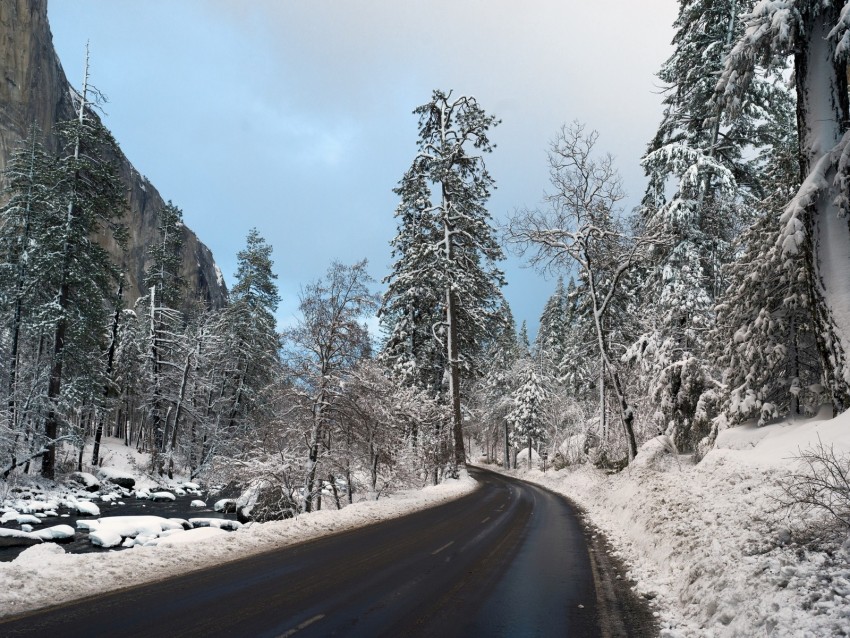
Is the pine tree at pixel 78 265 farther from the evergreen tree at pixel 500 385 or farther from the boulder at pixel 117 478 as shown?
the evergreen tree at pixel 500 385

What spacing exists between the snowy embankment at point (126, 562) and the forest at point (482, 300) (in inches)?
184

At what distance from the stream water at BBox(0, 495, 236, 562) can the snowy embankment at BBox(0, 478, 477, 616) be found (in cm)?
390

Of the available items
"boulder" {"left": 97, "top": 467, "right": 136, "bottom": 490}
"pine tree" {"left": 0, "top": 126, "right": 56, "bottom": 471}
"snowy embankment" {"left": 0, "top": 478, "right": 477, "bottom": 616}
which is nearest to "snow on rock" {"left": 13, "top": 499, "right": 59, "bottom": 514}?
"pine tree" {"left": 0, "top": 126, "right": 56, "bottom": 471}

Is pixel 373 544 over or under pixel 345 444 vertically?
under

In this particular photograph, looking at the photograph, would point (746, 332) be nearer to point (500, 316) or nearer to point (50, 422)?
point (500, 316)

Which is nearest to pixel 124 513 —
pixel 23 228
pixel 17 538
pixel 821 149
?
pixel 17 538

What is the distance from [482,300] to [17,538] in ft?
81.7

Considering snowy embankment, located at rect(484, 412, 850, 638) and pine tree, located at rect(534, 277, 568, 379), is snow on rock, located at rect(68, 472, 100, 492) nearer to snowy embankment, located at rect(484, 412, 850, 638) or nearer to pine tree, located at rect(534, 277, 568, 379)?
snowy embankment, located at rect(484, 412, 850, 638)

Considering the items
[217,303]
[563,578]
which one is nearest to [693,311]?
[563,578]

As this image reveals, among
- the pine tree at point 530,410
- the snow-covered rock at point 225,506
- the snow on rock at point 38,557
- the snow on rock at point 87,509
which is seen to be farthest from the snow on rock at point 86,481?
the pine tree at point 530,410

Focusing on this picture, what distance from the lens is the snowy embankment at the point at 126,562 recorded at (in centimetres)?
657

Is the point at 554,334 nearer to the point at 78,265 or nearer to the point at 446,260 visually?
the point at 446,260

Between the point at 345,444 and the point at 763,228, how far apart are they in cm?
1480

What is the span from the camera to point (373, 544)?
10930mm
